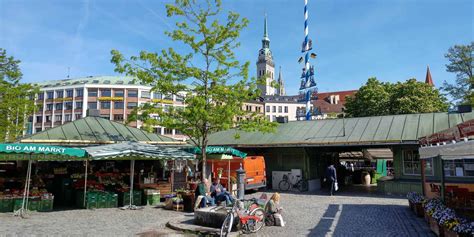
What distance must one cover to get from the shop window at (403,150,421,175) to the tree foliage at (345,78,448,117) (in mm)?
23141

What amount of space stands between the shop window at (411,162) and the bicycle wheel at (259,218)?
1133cm

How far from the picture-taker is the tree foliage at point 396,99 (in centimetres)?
3981

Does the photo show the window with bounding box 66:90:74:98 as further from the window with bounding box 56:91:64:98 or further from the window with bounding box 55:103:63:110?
the window with bounding box 55:103:63:110

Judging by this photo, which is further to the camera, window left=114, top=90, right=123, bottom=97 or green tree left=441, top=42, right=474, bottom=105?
window left=114, top=90, right=123, bottom=97

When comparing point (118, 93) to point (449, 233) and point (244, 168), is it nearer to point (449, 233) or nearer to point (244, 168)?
point (244, 168)

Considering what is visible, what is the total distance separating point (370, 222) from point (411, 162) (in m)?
8.74

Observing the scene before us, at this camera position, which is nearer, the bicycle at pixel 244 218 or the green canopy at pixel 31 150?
the bicycle at pixel 244 218

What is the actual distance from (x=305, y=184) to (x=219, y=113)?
844 cm

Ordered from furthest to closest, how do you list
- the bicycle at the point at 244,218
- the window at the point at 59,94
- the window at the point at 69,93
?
the window at the point at 59,94, the window at the point at 69,93, the bicycle at the point at 244,218

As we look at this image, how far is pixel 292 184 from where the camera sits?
21594mm

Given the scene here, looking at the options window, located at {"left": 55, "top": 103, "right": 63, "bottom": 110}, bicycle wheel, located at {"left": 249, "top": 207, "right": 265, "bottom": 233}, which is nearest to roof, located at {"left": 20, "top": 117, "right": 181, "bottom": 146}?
bicycle wheel, located at {"left": 249, "top": 207, "right": 265, "bottom": 233}

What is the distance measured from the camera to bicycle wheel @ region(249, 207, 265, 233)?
10.1m

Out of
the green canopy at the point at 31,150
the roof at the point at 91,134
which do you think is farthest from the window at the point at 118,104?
the green canopy at the point at 31,150

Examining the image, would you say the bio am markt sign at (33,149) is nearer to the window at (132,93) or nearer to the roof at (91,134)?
the roof at (91,134)
